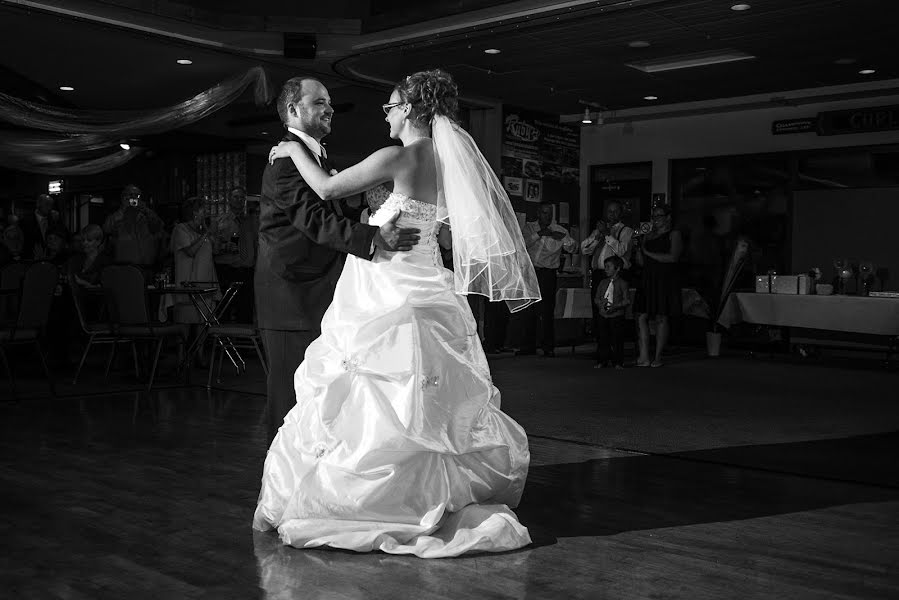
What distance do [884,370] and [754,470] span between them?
18.8ft

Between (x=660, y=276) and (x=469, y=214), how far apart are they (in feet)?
20.8

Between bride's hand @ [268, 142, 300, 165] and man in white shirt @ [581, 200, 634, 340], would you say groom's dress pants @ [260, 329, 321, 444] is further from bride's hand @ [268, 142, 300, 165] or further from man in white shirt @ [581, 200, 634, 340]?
man in white shirt @ [581, 200, 634, 340]

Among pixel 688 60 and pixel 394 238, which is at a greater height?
pixel 688 60

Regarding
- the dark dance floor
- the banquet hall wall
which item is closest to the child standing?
the dark dance floor

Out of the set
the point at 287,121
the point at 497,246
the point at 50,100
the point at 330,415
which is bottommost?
the point at 330,415

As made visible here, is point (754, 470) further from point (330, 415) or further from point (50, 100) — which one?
point (50, 100)

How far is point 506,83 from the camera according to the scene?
Result: 1058 centimetres

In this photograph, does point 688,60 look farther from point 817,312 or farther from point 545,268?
point 817,312

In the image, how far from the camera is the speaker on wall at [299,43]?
29.3ft

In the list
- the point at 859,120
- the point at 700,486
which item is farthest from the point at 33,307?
the point at 859,120

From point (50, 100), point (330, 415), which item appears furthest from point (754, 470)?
point (50, 100)

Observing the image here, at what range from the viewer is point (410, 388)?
3279 mm

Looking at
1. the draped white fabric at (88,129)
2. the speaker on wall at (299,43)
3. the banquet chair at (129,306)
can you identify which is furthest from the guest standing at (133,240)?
the speaker on wall at (299,43)

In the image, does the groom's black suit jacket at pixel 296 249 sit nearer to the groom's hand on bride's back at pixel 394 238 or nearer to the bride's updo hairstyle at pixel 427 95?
the groom's hand on bride's back at pixel 394 238
